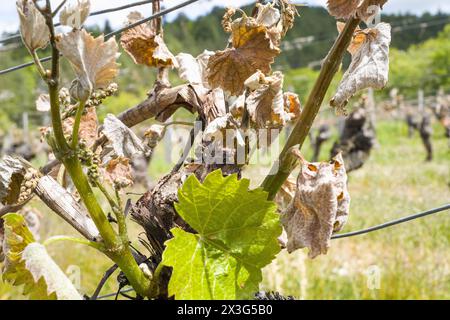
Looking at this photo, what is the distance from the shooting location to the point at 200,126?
28.0 inches

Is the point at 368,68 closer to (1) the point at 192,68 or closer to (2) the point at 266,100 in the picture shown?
(2) the point at 266,100

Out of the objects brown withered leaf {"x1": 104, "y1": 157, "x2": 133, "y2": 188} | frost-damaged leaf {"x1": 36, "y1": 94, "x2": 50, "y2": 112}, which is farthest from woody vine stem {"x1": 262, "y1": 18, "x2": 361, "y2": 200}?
frost-damaged leaf {"x1": 36, "y1": 94, "x2": 50, "y2": 112}

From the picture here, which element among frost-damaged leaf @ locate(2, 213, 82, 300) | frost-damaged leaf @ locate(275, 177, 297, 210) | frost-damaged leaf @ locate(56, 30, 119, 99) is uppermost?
frost-damaged leaf @ locate(56, 30, 119, 99)

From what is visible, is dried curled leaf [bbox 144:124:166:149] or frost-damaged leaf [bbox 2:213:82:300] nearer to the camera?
frost-damaged leaf [bbox 2:213:82:300]

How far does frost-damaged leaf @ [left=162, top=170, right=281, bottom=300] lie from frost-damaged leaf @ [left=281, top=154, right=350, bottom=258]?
21mm

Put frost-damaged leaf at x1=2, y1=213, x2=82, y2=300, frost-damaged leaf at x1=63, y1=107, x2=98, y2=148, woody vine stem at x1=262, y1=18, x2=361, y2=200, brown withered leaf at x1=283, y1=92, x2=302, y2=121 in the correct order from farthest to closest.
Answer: frost-damaged leaf at x1=63, y1=107, x2=98, y2=148, brown withered leaf at x1=283, y1=92, x2=302, y2=121, woody vine stem at x1=262, y1=18, x2=361, y2=200, frost-damaged leaf at x1=2, y1=213, x2=82, y2=300

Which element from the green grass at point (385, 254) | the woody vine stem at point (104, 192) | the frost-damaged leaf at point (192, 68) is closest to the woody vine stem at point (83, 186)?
the woody vine stem at point (104, 192)

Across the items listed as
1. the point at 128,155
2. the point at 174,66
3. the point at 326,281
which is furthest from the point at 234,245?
the point at 326,281

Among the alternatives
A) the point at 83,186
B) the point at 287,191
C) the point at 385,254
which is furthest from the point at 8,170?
the point at 385,254

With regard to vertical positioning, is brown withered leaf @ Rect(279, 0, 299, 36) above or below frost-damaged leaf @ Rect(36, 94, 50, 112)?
above

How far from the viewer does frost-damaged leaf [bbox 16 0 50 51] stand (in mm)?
476

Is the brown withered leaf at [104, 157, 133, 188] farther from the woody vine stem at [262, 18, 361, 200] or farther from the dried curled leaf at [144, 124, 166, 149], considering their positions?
the woody vine stem at [262, 18, 361, 200]

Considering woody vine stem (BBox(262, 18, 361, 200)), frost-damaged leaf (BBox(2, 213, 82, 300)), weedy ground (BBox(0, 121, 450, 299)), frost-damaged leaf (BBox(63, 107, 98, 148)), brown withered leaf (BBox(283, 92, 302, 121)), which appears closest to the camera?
frost-damaged leaf (BBox(2, 213, 82, 300))

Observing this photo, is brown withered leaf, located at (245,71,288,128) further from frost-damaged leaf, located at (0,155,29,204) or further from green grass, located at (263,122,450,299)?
green grass, located at (263,122,450,299)
